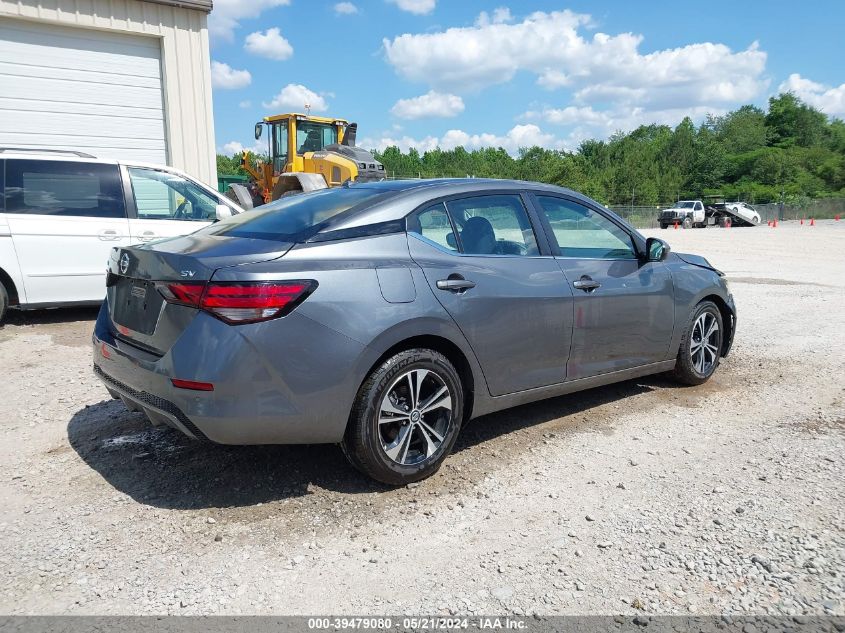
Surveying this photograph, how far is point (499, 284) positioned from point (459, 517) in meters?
1.36

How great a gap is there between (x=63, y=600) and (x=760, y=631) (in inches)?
104

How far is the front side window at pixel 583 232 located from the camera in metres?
4.39

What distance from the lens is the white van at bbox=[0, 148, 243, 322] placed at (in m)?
6.82

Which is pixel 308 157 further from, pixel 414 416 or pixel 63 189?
pixel 414 416

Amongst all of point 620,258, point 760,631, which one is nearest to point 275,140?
point 620,258

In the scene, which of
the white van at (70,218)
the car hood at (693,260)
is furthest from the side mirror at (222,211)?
the car hood at (693,260)

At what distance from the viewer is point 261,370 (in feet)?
9.89

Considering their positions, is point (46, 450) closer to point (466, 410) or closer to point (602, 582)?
point (466, 410)

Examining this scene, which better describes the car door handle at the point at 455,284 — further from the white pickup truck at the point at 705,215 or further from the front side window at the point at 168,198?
the white pickup truck at the point at 705,215

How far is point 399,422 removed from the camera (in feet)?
11.4

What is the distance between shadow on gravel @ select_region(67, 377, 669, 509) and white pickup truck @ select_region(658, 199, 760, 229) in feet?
152

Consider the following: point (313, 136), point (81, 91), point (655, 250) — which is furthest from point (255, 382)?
point (313, 136)

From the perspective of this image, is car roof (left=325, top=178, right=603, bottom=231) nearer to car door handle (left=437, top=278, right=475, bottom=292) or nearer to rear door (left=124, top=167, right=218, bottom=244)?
car door handle (left=437, top=278, right=475, bottom=292)

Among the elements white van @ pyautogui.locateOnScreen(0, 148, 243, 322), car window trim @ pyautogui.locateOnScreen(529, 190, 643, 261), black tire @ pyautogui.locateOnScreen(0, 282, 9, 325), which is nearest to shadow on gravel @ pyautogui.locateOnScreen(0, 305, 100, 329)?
black tire @ pyautogui.locateOnScreen(0, 282, 9, 325)
